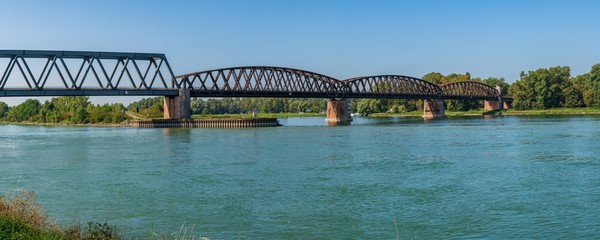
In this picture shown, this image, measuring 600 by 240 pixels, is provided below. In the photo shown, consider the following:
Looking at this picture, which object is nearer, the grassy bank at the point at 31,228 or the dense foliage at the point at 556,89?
the grassy bank at the point at 31,228

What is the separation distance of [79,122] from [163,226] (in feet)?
547

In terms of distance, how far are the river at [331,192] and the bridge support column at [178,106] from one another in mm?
79503

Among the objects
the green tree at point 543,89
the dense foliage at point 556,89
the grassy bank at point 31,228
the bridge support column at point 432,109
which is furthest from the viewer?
the bridge support column at point 432,109

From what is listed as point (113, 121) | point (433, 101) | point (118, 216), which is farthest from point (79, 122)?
point (118, 216)

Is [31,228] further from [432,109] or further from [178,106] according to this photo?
[432,109]

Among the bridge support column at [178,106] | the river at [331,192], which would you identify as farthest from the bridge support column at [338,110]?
the river at [331,192]

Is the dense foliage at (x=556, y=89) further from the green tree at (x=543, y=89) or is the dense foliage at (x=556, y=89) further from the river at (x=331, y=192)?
the river at (x=331, y=192)

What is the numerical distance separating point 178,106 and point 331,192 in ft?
354

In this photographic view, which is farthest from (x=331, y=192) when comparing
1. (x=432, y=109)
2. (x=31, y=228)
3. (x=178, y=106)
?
(x=432, y=109)

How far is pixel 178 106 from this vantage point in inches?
5340

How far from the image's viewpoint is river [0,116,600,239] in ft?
76.8

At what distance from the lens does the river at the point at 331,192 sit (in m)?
23.4

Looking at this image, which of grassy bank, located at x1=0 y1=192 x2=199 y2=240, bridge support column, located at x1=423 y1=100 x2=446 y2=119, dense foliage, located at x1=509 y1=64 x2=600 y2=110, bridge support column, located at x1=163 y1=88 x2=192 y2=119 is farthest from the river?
bridge support column, located at x1=423 y1=100 x2=446 y2=119

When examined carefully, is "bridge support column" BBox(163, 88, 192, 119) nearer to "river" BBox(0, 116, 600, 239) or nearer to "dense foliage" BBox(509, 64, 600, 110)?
"river" BBox(0, 116, 600, 239)
